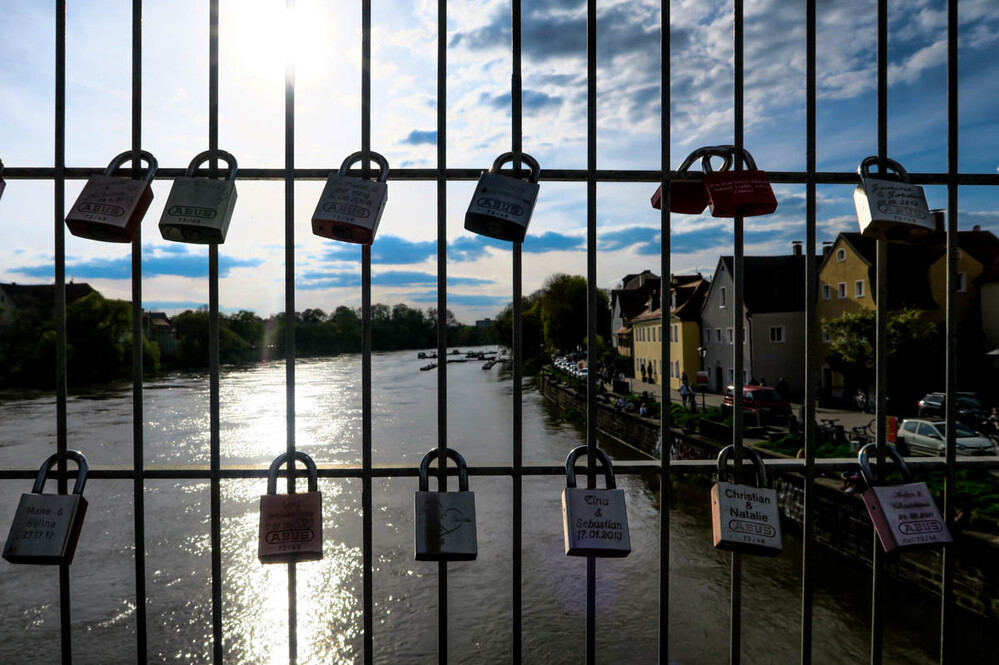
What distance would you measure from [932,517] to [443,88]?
164 centimetres

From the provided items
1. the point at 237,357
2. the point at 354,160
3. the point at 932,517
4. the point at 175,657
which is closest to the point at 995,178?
the point at 932,517

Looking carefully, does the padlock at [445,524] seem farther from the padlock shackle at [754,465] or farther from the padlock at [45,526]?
the padlock at [45,526]

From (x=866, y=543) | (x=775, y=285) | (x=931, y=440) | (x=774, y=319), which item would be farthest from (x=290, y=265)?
(x=775, y=285)

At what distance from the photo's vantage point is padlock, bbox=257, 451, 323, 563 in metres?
1.46

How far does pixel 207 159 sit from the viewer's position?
1600mm

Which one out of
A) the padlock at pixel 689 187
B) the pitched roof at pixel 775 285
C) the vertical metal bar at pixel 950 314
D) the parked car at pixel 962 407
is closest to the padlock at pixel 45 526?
the padlock at pixel 689 187

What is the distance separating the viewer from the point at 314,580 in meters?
14.4

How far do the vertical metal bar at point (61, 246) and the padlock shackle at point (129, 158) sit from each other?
0.13m

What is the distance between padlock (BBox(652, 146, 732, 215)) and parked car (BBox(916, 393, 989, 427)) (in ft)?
59.3

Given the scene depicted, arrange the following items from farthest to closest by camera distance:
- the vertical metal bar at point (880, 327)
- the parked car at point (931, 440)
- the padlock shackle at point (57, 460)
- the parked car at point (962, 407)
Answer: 1. the parked car at point (962, 407)
2. the parked car at point (931, 440)
3. the vertical metal bar at point (880, 327)
4. the padlock shackle at point (57, 460)

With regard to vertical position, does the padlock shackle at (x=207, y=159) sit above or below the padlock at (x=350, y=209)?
above

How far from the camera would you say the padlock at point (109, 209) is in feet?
4.67

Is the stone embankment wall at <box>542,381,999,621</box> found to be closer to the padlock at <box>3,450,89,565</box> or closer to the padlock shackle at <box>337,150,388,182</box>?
the padlock shackle at <box>337,150,388,182</box>

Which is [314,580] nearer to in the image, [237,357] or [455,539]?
[455,539]
